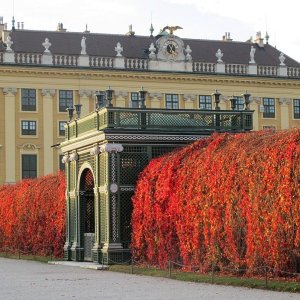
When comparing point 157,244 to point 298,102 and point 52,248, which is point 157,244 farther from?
point 298,102

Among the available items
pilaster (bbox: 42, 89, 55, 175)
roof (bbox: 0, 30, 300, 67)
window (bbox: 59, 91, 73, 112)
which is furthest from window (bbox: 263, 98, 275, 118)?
pilaster (bbox: 42, 89, 55, 175)

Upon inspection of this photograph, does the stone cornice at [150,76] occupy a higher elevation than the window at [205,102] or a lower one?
higher

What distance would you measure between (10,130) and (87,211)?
36.4 meters

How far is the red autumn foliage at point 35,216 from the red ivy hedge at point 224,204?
9.22m

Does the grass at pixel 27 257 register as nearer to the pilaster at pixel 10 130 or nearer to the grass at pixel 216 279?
the grass at pixel 216 279

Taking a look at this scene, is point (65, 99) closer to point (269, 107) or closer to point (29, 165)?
point (29, 165)

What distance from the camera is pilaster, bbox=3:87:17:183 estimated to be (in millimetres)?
71875

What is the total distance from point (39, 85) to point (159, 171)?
145 ft

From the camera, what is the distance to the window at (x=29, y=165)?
72.4 meters

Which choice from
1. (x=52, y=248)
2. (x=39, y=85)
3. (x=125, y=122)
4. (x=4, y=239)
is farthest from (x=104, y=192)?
(x=39, y=85)

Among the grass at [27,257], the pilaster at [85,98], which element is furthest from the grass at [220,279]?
the pilaster at [85,98]

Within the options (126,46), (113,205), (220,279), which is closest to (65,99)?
(126,46)

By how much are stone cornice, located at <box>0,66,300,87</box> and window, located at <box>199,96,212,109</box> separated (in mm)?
1337

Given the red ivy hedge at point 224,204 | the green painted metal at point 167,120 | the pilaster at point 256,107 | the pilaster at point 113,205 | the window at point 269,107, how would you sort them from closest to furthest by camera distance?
the red ivy hedge at point 224,204
the pilaster at point 113,205
the green painted metal at point 167,120
the pilaster at point 256,107
the window at point 269,107
